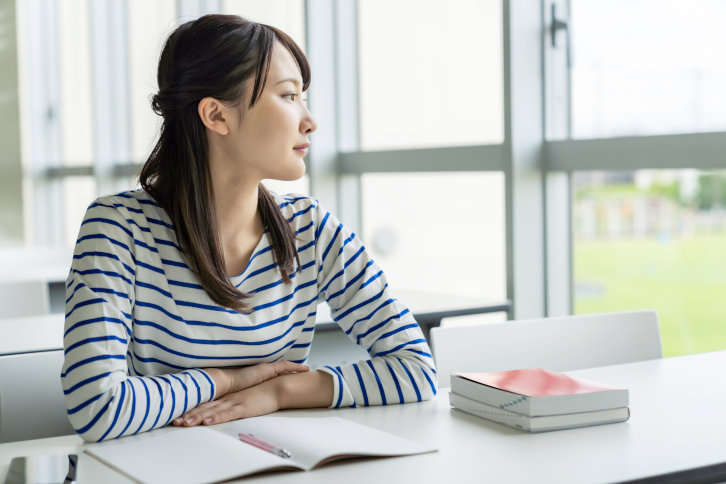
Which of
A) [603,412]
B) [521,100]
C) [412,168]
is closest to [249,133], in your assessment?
[603,412]

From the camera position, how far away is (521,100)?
8.97 feet

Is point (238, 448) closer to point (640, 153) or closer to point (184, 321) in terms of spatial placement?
point (184, 321)

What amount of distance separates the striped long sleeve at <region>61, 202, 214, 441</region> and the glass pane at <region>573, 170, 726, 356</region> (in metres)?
1.51

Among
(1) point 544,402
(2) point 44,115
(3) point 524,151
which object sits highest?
(2) point 44,115

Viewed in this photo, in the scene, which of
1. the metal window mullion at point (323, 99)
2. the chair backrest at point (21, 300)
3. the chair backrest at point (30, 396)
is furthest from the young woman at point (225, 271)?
the metal window mullion at point (323, 99)

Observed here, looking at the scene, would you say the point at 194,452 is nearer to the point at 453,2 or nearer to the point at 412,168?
the point at 412,168

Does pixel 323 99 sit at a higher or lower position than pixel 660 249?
higher

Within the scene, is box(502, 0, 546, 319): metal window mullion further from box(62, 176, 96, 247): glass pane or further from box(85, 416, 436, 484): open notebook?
box(62, 176, 96, 247): glass pane

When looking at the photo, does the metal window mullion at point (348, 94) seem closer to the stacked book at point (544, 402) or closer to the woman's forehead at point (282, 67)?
the woman's forehead at point (282, 67)

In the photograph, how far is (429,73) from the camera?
333 cm

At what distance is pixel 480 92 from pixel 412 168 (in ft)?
1.17

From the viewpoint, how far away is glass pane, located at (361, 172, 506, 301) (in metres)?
3.00

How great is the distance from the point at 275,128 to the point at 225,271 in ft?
0.86

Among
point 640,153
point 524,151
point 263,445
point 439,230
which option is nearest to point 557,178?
point 524,151
